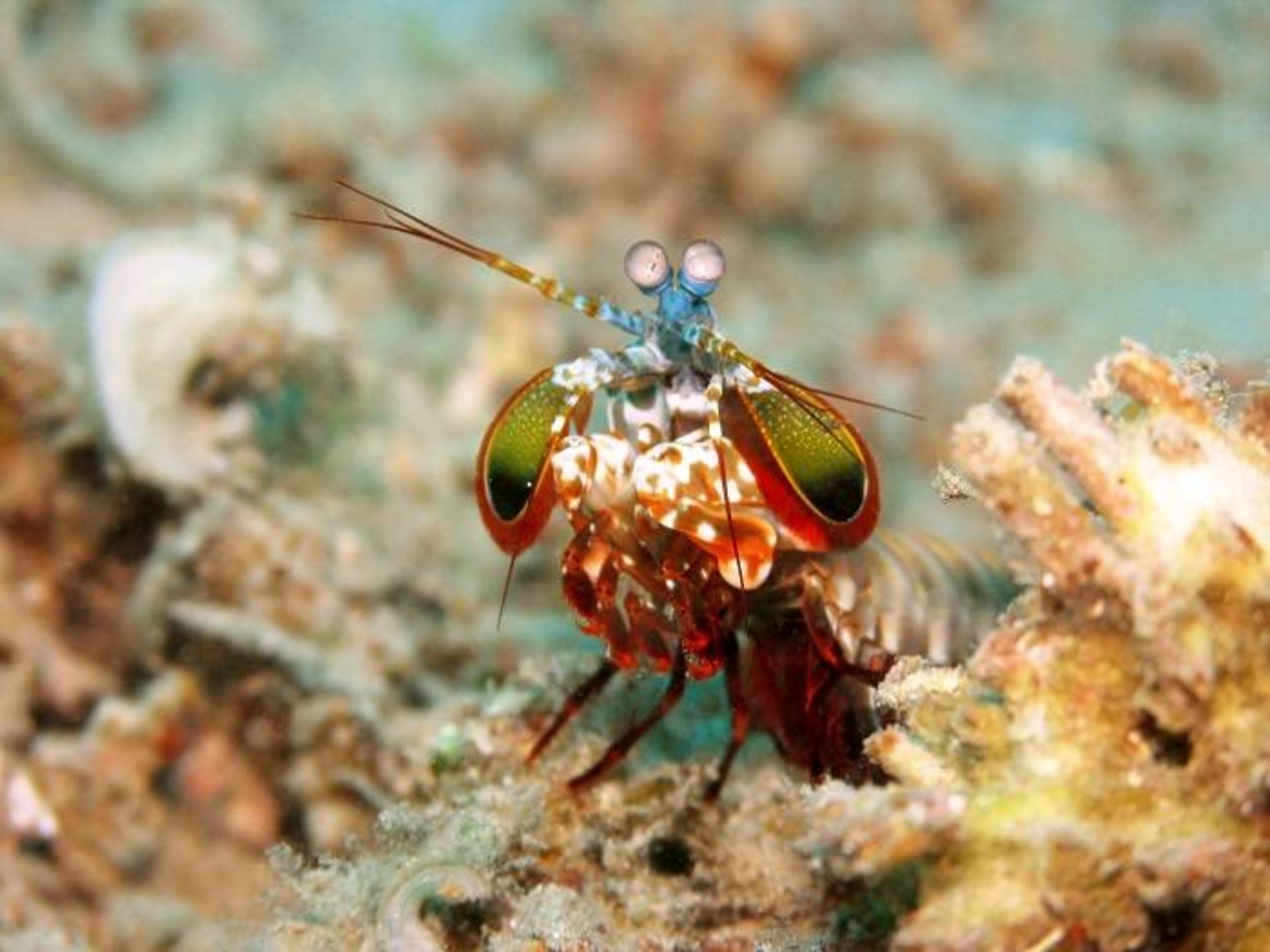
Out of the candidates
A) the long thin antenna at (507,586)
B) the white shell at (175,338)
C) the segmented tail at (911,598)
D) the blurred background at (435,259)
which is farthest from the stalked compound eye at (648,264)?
the white shell at (175,338)

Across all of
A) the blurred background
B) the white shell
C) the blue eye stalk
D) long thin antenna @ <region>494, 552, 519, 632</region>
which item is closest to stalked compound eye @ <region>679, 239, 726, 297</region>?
the blue eye stalk

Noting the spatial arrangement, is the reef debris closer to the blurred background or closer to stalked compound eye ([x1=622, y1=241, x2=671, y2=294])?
stalked compound eye ([x1=622, y1=241, x2=671, y2=294])

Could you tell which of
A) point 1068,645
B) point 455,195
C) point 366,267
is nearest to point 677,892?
point 1068,645

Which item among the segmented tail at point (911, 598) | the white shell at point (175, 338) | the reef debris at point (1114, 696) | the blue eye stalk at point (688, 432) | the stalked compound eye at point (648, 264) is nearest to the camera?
the reef debris at point (1114, 696)

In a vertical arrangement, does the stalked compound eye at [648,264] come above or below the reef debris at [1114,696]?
above

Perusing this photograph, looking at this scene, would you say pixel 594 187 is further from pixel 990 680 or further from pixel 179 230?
pixel 990 680

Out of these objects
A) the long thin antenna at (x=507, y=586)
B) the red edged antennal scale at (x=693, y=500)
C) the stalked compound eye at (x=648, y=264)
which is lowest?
the long thin antenna at (x=507, y=586)

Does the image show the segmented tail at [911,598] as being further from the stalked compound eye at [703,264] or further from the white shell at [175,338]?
the white shell at [175,338]

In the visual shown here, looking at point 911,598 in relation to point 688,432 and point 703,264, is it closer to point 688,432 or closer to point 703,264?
point 688,432
